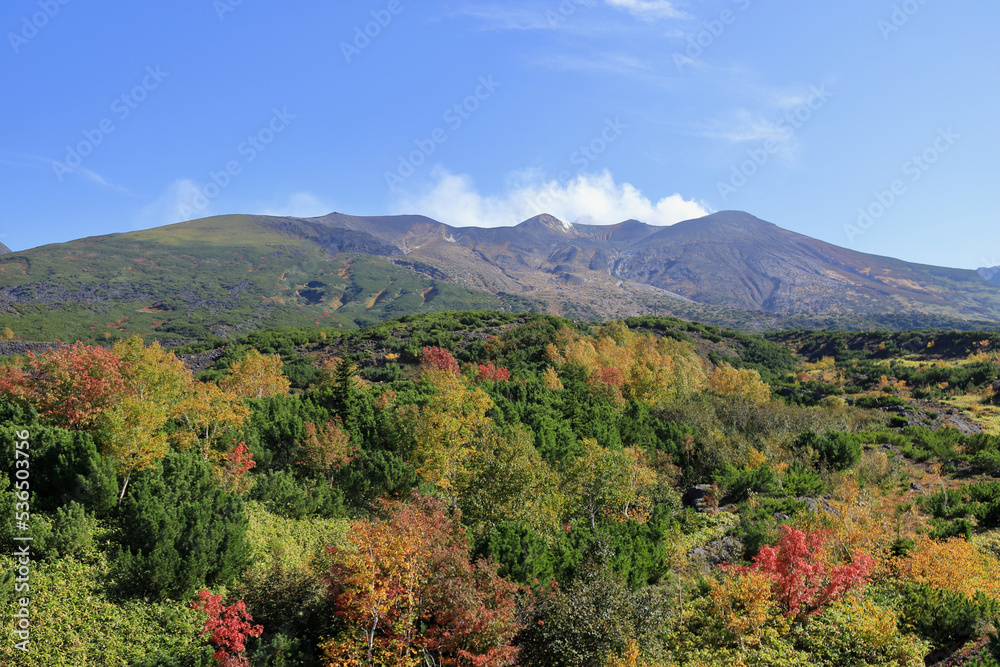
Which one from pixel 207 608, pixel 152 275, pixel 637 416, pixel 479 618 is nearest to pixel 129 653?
pixel 207 608

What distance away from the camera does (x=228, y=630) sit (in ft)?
42.0

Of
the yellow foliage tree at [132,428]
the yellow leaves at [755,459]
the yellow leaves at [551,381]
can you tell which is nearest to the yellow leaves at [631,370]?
the yellow leaves at [551,381]

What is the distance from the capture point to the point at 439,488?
27.0 m

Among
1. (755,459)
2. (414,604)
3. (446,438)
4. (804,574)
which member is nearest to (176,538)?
(414,604)

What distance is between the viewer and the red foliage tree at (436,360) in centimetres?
6000

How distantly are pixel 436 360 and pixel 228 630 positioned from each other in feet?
167

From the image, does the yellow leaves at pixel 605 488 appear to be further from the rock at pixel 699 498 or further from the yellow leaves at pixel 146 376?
the yellow leaves at pixel 146 376

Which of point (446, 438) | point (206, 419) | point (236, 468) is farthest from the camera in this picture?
point (446, 438)

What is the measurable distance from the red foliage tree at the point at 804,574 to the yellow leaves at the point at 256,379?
1615 inches

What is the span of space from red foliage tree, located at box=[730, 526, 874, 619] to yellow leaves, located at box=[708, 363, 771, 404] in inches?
1519

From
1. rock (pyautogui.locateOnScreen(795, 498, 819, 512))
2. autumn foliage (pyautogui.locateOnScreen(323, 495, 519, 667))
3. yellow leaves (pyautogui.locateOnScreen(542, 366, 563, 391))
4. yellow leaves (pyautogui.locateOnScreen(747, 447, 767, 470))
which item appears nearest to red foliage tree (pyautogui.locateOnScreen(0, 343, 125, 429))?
autumn foliage (pyautogui.locateOnScreen(323, 495, 519, 667))

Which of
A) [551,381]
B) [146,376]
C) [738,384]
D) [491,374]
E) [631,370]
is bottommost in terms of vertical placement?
[738,384]

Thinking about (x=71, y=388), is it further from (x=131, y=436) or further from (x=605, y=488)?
(x=605, y=488)

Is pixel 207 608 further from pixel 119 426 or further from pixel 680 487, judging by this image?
pixel 680 487
